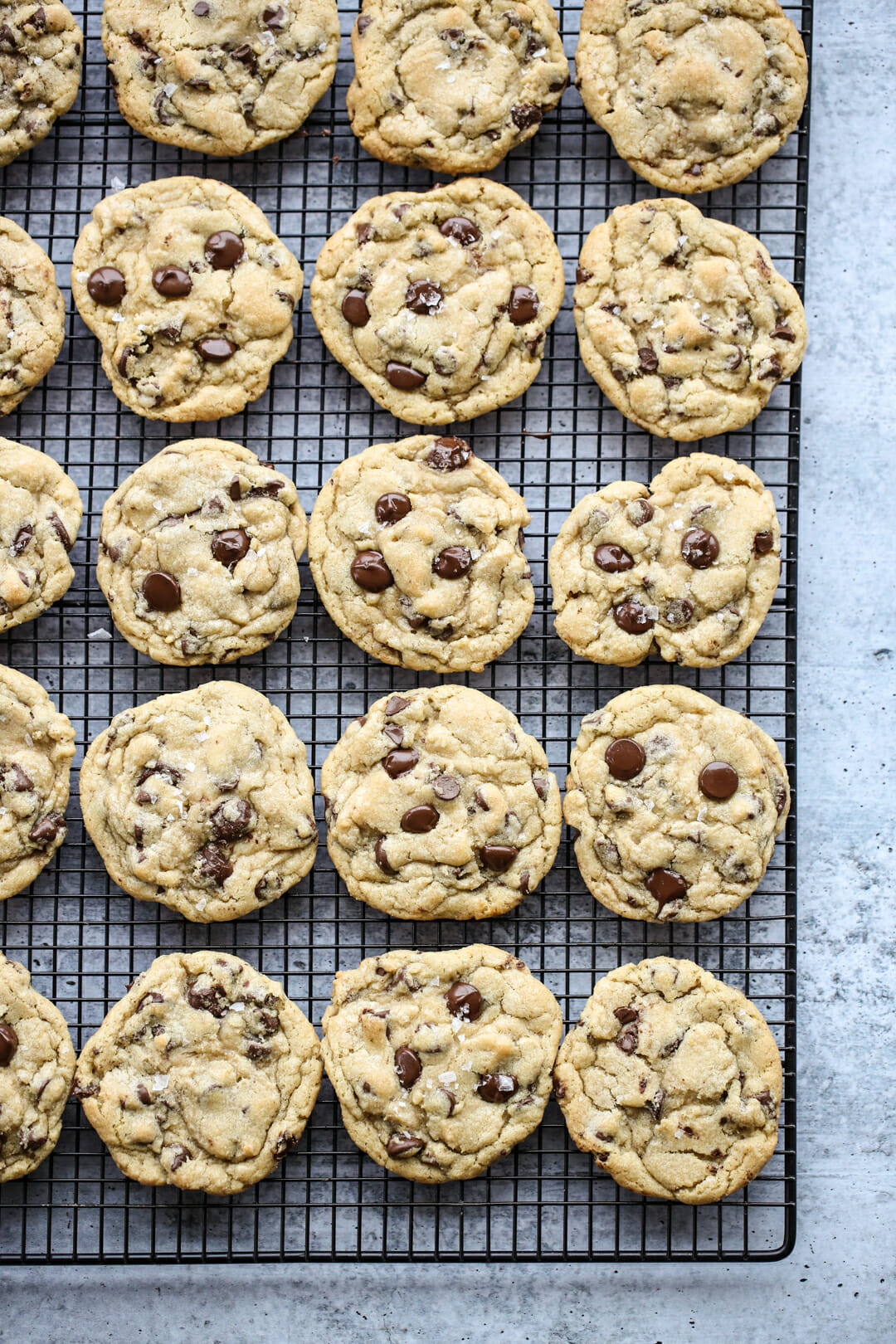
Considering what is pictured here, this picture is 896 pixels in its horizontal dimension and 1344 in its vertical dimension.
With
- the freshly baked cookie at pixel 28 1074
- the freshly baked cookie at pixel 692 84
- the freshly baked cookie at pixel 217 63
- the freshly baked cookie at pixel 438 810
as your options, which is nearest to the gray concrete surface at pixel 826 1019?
the freshly baked cookie at pixel 692 84

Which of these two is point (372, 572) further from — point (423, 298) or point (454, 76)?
point (454, 76)

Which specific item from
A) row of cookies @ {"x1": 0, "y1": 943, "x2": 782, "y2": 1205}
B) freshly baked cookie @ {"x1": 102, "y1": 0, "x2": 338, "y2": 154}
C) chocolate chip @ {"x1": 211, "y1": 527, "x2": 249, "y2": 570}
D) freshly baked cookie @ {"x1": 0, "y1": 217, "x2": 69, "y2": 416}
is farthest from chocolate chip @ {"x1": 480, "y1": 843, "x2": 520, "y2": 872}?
freshly baked cookie @ {"x1": 102, "y1": 0, "x2": 338, "y2": 154}

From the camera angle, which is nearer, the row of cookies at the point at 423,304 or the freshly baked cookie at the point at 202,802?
the freshly baked cookie at the point at 202,802

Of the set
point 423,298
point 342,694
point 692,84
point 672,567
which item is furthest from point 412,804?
point 692,84

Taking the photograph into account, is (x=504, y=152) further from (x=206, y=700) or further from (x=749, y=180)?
(x=206, y=700)

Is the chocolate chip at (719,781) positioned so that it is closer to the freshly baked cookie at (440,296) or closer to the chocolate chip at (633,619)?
the chocolate chip at (633,619)
